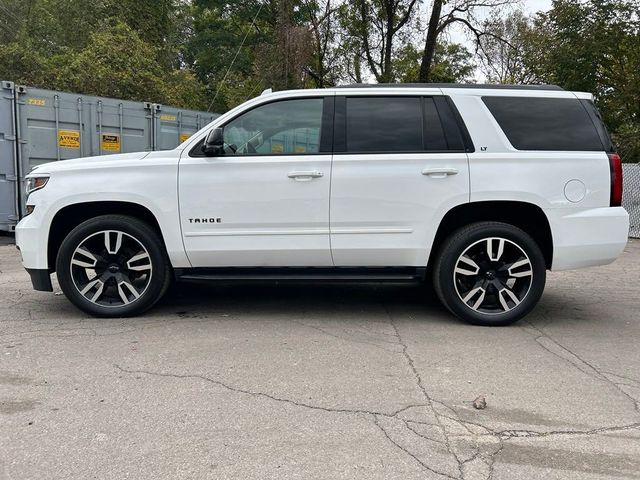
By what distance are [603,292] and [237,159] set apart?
4758 mm

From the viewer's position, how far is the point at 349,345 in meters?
4.41

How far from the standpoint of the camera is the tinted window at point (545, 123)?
15.8 ft

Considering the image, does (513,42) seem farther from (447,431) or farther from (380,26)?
(447,431)

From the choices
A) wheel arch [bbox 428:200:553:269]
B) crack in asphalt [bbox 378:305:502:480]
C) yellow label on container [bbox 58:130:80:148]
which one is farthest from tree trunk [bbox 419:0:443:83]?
crack in asphalt [bbox 378:305:502:480]

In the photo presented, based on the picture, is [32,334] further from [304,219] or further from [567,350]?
[567,350]

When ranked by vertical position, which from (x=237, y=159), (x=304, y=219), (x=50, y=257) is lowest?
(x=50, y=257)

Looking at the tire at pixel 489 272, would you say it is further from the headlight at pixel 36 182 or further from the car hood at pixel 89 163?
the headlight at pixel 36 182

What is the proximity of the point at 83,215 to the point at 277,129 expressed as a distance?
6.55 feet

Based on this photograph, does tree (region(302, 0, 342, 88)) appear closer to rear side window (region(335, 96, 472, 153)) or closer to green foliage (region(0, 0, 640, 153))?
green foliage (region(0, 0, 640, 153))

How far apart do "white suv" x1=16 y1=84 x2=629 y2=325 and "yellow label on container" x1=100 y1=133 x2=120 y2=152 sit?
247 inches

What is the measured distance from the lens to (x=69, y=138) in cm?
1040

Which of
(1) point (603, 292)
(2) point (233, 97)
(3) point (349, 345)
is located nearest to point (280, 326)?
(3) point (349, 345)

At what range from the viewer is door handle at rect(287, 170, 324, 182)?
15.6 ft

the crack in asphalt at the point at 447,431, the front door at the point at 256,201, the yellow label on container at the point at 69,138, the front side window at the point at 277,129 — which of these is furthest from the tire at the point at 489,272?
the yellow label on container at the point at 69,138
